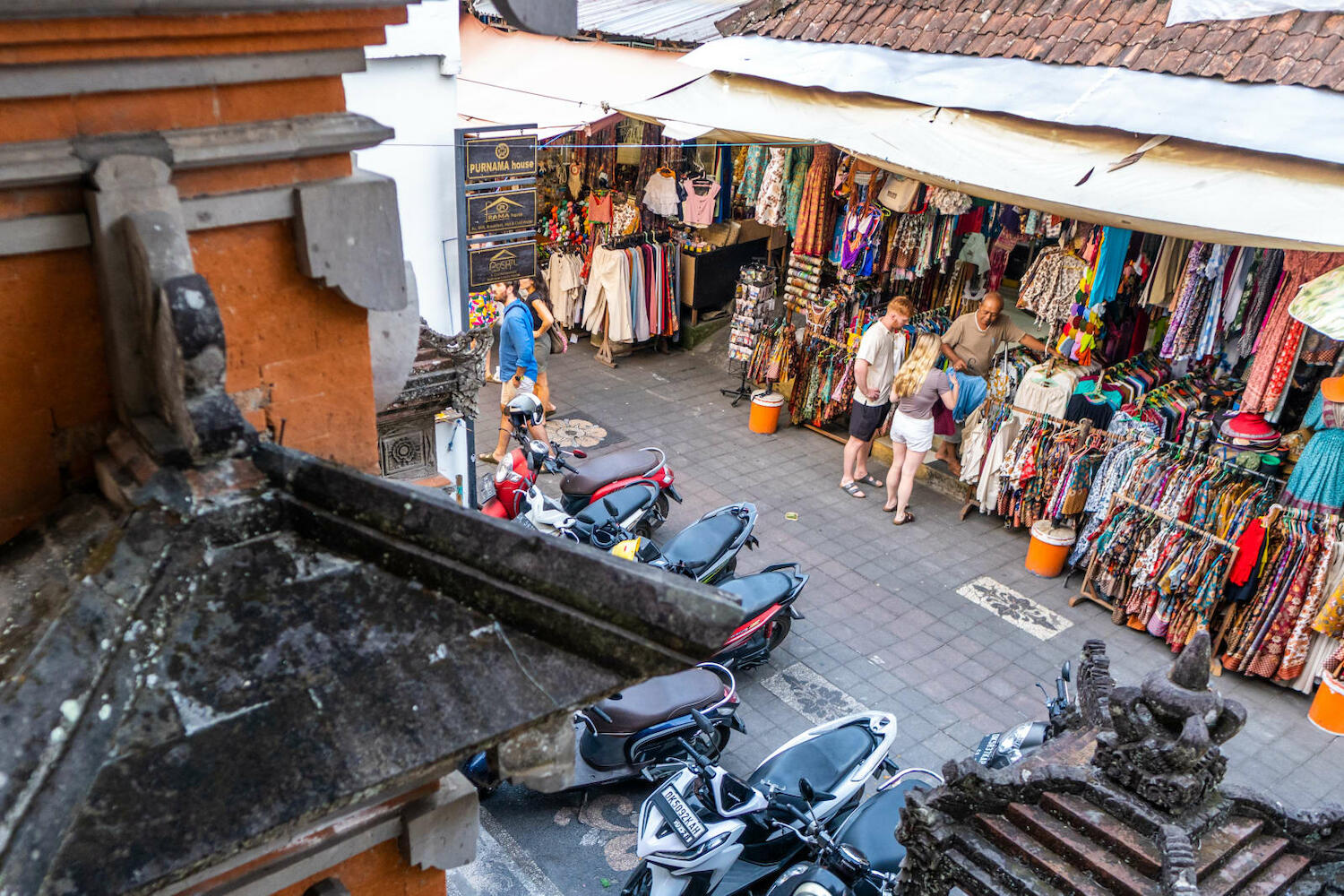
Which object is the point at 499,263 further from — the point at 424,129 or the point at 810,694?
the point at 810,694

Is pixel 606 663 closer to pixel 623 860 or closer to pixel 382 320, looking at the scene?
pixel 382 320

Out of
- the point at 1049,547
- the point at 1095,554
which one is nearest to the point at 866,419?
the point at 1049,547

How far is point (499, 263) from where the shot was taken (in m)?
9.43

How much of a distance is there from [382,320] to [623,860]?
14.7 ft

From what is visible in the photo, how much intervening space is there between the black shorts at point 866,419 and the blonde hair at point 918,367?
49 cm

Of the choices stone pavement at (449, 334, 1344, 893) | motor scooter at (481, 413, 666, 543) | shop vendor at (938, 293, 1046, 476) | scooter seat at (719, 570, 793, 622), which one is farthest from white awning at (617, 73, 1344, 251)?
motor scooter at (481, 413, 666, 543)

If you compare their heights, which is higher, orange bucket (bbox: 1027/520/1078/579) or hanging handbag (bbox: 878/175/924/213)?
hanging handbag (bbox: 878/175/924/213)

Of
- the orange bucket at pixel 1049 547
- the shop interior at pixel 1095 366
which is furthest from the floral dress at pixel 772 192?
the orange bucket at pixel 1049 547

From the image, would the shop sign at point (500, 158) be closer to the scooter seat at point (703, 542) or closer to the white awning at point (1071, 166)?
the white awning at point (1071, 166)

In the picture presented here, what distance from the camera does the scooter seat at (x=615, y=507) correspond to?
866cm

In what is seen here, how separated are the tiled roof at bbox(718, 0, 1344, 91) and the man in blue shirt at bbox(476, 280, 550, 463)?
12.9 ft

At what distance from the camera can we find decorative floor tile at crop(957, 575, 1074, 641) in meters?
8.88

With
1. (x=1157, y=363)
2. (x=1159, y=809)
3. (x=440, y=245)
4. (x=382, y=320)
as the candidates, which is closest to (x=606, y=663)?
(x=382, y=320)

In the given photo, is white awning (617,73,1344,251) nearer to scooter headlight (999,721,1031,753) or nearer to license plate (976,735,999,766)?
scooter headlight (999,721,1031,753)
